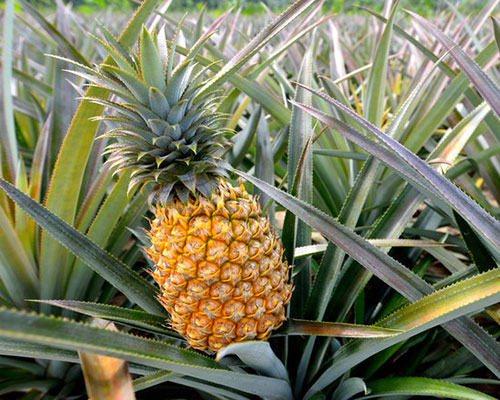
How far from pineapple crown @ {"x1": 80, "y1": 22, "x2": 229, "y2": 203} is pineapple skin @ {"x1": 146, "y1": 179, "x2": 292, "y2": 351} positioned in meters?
A: 0.04

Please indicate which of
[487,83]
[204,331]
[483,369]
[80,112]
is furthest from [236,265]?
[483,369]

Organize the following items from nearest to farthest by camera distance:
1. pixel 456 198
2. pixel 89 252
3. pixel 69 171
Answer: pixel 456 198 < pixel 89 252 < pixel 69 171

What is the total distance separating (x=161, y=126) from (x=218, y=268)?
0.22 meters

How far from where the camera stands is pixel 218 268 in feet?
1.86

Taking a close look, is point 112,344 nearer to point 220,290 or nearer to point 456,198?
point 220,290

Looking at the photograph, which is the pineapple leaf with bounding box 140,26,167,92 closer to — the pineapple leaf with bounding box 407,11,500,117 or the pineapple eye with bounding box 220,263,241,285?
the pineapple eye with bounding box 220,263,241,285

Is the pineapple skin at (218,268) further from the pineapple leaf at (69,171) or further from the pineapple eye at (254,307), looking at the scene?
the pineapple leaf at (69,171)

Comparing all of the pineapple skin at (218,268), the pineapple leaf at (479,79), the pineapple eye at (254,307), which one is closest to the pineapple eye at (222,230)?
the pineapple skin at (218,268)

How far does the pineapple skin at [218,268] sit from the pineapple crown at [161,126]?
0.04m

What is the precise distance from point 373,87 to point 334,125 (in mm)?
489

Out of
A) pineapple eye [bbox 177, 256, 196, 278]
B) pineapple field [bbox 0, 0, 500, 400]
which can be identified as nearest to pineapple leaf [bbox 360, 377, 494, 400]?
pineapple field [bbox 0, 0, 500, 400]

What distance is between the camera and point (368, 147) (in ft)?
1.96

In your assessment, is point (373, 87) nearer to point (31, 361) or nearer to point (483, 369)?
point (483, 369)

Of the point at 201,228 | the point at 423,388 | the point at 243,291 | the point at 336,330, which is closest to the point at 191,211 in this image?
the point at 201,228
